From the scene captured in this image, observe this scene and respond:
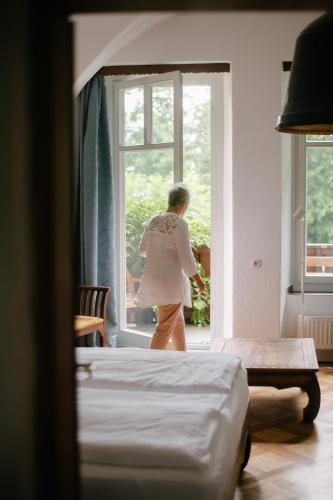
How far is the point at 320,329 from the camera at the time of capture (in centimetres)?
588

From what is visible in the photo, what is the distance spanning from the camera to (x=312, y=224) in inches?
243

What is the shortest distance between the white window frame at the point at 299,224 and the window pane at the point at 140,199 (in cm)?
110

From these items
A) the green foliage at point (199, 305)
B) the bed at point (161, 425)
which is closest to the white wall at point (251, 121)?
the green foliage at point (199, 305)

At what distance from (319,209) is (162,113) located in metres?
1.58

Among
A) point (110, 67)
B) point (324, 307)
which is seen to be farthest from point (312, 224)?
point (110, 67)

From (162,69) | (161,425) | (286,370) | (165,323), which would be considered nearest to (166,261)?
(165,323)

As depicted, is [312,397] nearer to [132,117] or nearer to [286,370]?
[286,370]

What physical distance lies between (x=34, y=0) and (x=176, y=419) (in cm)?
162

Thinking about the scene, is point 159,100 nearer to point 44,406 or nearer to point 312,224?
point 312,224

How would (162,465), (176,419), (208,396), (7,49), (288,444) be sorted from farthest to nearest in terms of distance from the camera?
(288,444) < (208,396) < (176,419) < (162,465) < (7,49)

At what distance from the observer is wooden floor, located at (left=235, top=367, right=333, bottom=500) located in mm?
3262

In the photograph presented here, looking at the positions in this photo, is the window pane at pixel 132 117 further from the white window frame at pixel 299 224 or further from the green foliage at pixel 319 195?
the green foliage at pixel 319 195

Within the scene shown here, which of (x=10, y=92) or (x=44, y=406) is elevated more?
(x=10, y=92)

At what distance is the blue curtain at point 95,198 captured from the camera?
5.91m
